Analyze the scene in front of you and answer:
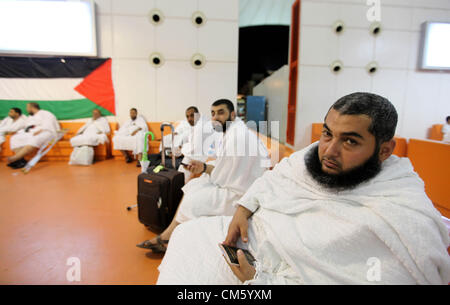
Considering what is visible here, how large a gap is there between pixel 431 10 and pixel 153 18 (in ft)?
18.0

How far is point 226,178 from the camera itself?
6.15 ft

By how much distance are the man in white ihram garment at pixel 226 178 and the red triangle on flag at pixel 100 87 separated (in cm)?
448

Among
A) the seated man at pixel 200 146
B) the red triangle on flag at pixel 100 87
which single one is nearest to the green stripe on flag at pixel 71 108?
the red triangle on flag at pixel 100 87

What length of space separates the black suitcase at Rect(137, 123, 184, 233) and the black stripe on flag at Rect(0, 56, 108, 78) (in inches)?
173

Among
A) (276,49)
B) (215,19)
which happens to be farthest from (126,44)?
(276,49)

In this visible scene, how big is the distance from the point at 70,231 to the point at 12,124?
166 inches

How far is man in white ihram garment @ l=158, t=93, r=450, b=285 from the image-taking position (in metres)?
0.63

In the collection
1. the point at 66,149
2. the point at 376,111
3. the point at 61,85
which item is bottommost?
the point at 66,149

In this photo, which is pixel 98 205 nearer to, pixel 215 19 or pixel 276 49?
pixel 215 19

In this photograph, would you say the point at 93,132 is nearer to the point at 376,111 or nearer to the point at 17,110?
the point at 17,110

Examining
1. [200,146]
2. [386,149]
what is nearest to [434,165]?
[386,149]

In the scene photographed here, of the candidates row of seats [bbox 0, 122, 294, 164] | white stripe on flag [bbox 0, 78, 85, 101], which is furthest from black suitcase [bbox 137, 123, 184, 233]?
white stripe on flag [bbox 0, 78, 85, 101]
